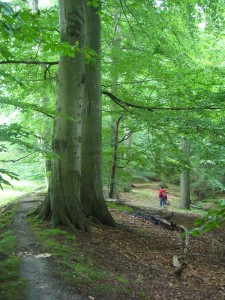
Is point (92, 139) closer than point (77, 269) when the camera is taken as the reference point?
No

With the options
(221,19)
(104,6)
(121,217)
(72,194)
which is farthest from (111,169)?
(221,19)

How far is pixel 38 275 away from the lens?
12.2 feet

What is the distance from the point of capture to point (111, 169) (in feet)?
36.0

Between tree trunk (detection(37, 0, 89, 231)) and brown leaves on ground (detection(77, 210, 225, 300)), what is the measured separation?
2.34 ft

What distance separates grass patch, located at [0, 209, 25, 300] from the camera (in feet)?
10.3

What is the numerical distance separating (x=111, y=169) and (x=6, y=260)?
714 centimetres

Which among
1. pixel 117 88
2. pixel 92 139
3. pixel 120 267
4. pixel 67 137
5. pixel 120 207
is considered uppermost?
pixel 117 88

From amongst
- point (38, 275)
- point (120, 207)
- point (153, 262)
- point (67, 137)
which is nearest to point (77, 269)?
point (38, 275)

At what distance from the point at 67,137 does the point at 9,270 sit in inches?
121

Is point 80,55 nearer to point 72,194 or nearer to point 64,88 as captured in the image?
point 64,88

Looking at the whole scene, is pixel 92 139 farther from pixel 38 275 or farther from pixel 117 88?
pixel 38 275

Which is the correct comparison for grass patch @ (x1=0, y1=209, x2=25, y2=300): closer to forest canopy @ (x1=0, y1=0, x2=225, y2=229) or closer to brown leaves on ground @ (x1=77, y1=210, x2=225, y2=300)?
brown leaves on ground @ (x1=77, y1=210, x2=225, y2=300)

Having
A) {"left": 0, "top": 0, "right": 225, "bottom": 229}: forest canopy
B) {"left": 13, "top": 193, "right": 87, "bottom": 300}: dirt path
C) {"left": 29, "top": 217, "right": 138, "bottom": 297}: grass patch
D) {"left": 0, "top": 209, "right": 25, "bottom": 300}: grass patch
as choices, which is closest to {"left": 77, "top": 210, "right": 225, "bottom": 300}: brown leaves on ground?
{"left": 29, "top": 217, "right": 138, "bottom": 297}: grass patch

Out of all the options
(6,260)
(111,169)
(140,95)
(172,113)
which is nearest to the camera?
(6,260)
